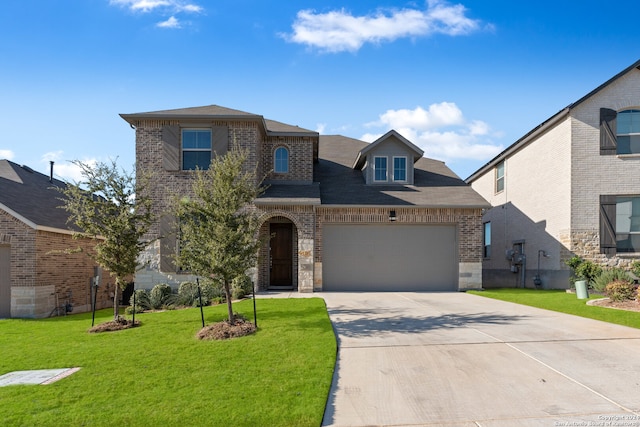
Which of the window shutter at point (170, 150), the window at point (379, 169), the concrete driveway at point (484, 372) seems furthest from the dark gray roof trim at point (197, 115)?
the concrete driveway at point (484, 372)

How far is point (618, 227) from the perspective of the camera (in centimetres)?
1548

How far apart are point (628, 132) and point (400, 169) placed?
8404 mm

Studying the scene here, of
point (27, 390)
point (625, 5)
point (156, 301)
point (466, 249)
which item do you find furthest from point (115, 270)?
point (625, 5)

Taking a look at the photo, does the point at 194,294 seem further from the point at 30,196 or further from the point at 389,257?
the point at 30,196

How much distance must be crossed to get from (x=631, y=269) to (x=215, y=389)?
1572 centimetres

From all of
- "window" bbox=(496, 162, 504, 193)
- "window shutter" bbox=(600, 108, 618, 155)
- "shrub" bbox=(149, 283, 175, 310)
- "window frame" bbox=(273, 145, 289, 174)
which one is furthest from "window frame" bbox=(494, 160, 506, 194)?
"shrub" bbox=(149, 283, 175, 310)

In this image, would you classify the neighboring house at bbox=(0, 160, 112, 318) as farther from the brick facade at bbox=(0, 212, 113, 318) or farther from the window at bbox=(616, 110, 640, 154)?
the window at bbox=(616, 110, 640, 154)

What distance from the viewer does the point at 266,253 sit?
16.1 meters

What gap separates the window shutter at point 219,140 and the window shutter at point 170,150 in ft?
4.33

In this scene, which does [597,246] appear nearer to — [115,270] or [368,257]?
[368,257]

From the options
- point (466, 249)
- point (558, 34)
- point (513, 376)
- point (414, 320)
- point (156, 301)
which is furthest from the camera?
point (466, 249)

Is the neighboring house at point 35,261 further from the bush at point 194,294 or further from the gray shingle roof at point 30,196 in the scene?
the bush at point 194,294

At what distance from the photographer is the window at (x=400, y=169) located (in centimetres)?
1775

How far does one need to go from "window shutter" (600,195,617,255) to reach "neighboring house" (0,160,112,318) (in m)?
17.6
